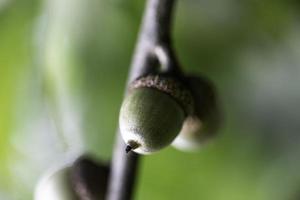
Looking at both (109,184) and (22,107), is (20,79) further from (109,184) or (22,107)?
(109,184)

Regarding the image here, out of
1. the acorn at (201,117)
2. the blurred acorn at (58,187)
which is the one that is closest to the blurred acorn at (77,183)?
the blurred acorn at (58,187)

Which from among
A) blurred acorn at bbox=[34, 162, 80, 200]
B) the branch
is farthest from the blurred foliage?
the branch

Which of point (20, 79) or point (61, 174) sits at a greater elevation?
point (20, 79)

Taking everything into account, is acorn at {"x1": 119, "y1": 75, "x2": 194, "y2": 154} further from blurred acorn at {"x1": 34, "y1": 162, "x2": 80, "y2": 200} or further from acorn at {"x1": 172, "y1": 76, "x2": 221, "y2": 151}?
blurred acorn at {"x1": 34, "y1": 162, "x2": 80, "y2": 200}

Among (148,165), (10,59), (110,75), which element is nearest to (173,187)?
(148,165)

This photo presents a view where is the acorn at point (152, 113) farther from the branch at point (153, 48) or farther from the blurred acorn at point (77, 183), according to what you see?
the blurred acorn at point (77, 183)

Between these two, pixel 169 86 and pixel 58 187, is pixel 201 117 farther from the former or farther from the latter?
pixel 58 187

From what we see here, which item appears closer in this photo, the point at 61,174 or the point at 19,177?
the point at 61,174
